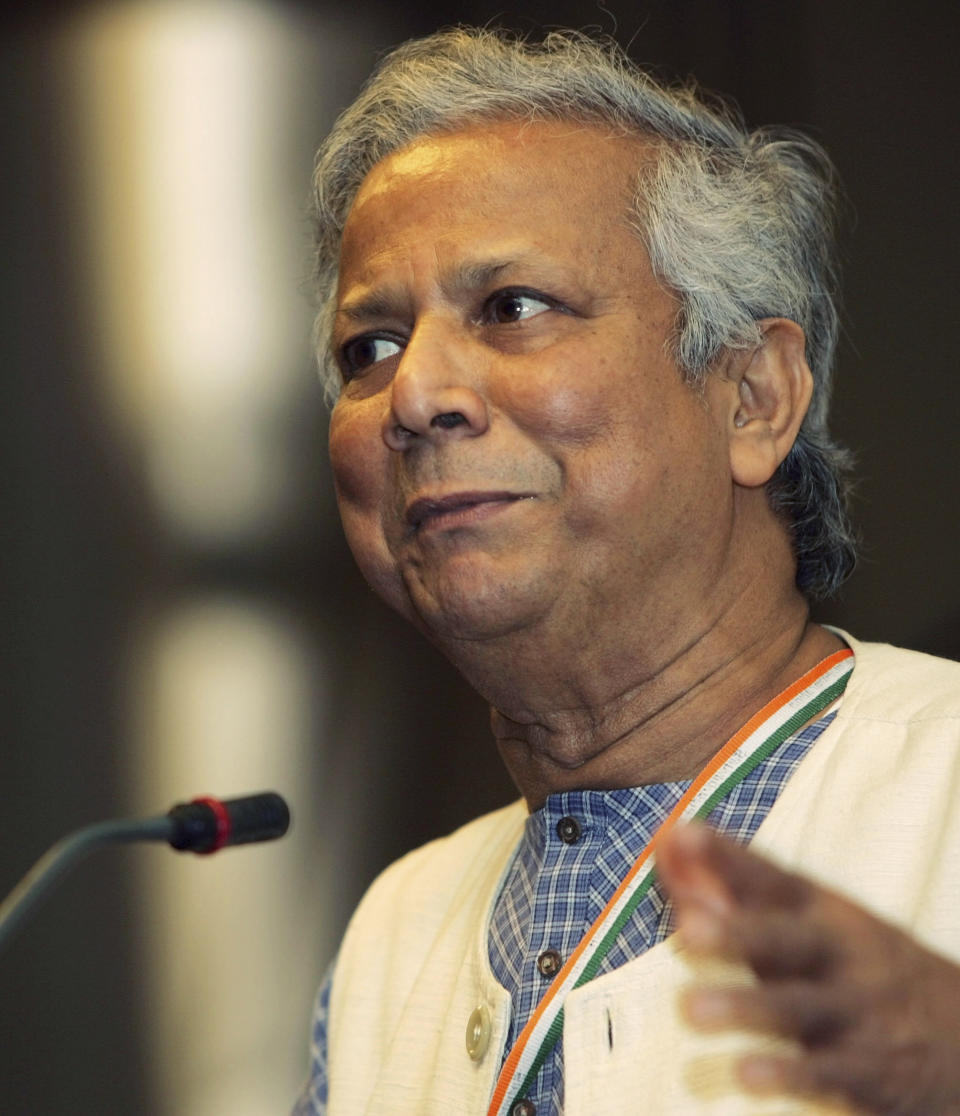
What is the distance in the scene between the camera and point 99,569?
2748mm

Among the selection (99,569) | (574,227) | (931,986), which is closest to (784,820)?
(931,986)

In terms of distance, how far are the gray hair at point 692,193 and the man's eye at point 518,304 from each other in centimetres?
15

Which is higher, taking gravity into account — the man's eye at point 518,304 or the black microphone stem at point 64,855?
the man's eye at point 518,304

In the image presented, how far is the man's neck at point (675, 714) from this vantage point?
5.48ft

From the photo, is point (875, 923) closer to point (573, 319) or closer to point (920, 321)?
point (573, 319)

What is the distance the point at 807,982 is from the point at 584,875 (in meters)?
0.80

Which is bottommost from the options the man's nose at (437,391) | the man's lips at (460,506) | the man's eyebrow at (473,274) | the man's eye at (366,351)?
the man's lips at (460,506)

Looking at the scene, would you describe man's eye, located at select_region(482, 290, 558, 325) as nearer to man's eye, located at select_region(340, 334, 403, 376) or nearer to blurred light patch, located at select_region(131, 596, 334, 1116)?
man's eye, located at select_region(340, 334, 403, 376)

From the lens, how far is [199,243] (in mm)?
2820

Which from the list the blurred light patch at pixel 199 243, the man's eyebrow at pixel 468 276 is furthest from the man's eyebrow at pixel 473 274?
the blurred light patch at pixel 199 243

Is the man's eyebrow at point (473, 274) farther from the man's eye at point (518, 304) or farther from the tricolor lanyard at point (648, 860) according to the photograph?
the tricolor lanyard at point (648, 860)

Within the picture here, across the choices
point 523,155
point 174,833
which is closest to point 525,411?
point 523,155

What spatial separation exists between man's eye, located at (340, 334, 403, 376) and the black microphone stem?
743 millimetres

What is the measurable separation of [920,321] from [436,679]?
3.46 ft
